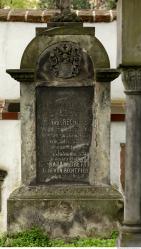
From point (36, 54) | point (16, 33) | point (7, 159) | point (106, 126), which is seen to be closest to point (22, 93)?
point (36, 54)

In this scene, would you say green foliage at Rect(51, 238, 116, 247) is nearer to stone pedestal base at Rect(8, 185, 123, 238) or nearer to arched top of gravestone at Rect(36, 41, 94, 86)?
stone pedestal base at Rect(8, 185, 123, 238)

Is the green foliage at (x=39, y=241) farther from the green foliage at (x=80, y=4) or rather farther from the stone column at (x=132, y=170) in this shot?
the green foliage at (x=80, y=4)

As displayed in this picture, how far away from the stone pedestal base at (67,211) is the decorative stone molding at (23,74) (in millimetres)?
1439

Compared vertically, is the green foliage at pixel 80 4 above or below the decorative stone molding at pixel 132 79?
above

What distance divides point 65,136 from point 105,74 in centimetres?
98

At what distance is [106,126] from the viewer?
8102mm

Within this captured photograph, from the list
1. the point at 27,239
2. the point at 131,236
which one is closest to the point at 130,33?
the point at 131,236

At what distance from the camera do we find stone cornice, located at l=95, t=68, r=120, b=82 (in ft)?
25.8

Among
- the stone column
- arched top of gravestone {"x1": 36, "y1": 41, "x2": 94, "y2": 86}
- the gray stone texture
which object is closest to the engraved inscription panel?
arched top of gravestone {"x1": 36, "y1": 41, "x2": 94, "y2": 86}

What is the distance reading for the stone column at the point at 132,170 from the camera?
5.29 metres

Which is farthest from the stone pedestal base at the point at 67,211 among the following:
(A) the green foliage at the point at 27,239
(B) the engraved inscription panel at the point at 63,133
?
(B) the engraved inscription panel at the point at 63,133

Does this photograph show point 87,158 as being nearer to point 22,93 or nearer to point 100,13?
point 22,93

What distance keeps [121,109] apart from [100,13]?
1.85 meters

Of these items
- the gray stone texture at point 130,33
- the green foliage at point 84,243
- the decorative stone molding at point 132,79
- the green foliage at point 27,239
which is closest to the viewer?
the gray stone texture at point 130,33
